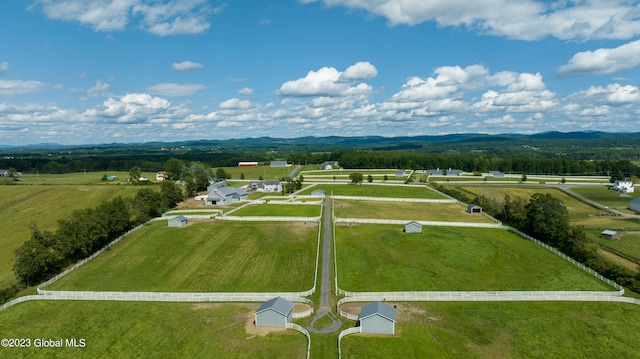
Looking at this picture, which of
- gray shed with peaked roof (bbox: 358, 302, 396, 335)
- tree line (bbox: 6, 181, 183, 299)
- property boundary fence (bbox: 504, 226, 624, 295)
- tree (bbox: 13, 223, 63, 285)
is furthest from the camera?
tree line (bbox: 6, 181, 183, 299)

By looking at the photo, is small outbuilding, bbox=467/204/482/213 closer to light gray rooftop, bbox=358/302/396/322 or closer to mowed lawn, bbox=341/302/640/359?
mowed lawn, bbox=341/302/640/359

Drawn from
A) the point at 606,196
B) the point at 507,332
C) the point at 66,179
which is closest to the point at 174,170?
the point at 66,179

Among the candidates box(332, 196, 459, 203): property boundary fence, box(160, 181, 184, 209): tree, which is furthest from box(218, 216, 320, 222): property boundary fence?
box(332, 196, 459, 203): property boundary fence

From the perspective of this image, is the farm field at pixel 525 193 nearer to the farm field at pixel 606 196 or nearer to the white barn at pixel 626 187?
the farm field at pixel 606 196

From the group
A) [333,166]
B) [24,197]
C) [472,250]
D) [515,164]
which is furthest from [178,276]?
[515,164]

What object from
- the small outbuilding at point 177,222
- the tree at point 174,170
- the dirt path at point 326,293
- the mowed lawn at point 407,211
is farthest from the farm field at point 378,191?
the tree at point 174,170

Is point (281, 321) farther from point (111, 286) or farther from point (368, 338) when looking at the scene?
point (111, 286)

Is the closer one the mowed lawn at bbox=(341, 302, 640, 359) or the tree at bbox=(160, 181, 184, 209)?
the mowed lawn at bbox=(341, 302, 640, 359)
